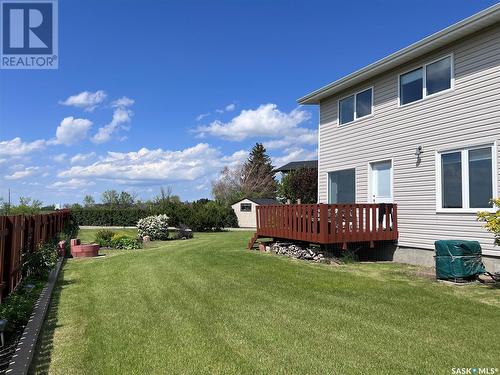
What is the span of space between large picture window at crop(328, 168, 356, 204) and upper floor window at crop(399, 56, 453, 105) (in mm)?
2944

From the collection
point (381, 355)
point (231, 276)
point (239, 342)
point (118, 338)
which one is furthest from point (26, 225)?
point (381, 355)

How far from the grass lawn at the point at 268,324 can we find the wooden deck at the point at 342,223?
182cm

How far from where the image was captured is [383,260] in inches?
452

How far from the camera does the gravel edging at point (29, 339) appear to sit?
12.0ft

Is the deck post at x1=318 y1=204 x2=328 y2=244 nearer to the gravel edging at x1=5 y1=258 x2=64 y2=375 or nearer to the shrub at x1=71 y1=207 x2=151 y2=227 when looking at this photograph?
the gravel edging at x1=5 y1=258 x2=64 y2=375

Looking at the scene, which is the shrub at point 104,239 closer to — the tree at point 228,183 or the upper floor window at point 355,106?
the upper floor window at point 355,106

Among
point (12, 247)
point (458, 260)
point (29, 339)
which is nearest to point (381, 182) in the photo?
point (458, 260)

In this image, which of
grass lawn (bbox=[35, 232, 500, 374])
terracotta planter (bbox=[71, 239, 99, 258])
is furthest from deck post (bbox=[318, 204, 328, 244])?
terracotta planter (bbox=[71, 239, 99, 258])

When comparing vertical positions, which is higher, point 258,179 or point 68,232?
point 258,179

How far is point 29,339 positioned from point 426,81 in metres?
9.83

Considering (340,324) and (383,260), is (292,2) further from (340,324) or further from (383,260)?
(340,324)

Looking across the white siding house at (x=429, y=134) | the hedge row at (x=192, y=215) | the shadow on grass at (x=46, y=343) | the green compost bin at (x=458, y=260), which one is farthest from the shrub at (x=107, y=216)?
the green compost bin at (x=458, y=260)

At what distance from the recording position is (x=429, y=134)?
1018 cm

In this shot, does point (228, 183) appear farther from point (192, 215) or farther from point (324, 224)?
point (324, 224)
